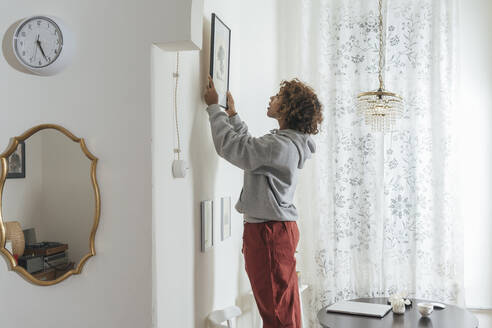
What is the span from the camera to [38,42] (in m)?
1.59

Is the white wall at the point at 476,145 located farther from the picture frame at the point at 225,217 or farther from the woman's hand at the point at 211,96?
the woman's hand at the point at 211,96

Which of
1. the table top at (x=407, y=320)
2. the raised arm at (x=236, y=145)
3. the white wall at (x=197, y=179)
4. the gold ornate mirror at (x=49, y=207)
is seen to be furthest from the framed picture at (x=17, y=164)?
the table top at (x=407, y=320)

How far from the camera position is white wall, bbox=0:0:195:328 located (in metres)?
1.58

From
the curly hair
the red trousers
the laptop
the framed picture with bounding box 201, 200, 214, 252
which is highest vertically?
the curly hair

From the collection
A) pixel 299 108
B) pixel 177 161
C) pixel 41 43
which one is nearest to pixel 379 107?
pixel 299 108

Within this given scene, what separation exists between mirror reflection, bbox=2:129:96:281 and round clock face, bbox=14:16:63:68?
25 cm

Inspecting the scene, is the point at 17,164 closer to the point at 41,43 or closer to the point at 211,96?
the point at 41,43

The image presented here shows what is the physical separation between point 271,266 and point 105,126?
0.94 m

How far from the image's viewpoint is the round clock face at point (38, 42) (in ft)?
5.19

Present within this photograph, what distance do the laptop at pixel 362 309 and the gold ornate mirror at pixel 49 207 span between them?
1446 mm

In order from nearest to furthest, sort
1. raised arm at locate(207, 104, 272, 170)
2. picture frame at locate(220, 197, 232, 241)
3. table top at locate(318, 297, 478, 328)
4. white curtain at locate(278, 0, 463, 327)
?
raised arm at locate(207, 104, 272, 170) → table top at locate(318, 297, 478, 328) → picture frame at locate(220, 197, 232, 241) → white curtain at locate(278, 0, 463, 327)

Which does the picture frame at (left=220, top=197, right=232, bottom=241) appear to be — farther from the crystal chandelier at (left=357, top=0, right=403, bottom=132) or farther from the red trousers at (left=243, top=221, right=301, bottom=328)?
the crystal chandelier at (left=357, top=0, right=403, bottom=132)

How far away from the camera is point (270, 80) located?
3314 millimetres

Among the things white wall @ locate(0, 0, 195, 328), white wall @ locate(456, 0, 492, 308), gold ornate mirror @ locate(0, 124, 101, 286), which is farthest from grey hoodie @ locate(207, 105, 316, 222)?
white wall @ locate(456, 0, 492, 308)
